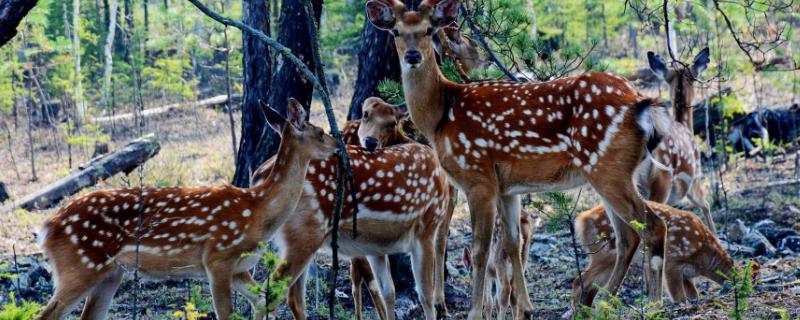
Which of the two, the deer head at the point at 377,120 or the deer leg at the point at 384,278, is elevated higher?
the deer head at the point at 377,120

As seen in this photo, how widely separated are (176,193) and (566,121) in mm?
2815

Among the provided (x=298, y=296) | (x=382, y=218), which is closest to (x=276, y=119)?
(x=382, y=218)

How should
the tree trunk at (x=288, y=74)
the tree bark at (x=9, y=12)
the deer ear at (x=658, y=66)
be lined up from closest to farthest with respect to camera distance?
the tree bark at (x=9, y=12) < the tree trunk at (x=288, y=74) < the deer ear at (x=658, y=66)

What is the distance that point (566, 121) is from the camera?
23.6ft

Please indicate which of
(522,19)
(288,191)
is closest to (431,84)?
(522,19)

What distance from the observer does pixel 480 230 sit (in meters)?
7.43

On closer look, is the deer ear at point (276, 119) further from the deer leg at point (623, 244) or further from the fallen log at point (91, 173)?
the fallen log at point (91, 173)

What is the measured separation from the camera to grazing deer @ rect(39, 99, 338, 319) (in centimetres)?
707

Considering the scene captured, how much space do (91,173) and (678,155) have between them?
369 inches

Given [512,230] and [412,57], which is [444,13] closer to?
[412,57]

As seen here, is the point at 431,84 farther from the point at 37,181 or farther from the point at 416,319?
the point at 37,181

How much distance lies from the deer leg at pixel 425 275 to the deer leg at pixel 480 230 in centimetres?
58

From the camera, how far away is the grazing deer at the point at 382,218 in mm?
7629

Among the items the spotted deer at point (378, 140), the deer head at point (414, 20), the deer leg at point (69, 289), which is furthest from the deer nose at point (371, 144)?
the deer leg at point (69, 289)
